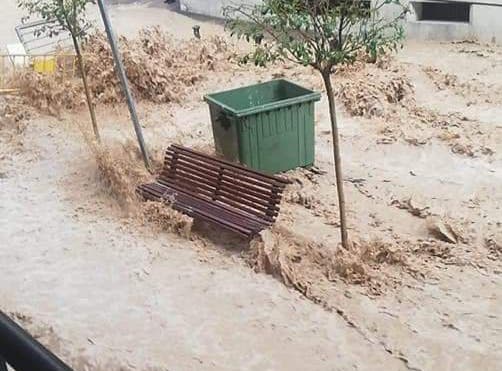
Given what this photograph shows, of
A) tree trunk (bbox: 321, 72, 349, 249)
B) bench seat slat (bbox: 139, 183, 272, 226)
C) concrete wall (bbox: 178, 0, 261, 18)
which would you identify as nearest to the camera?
tree trunk (bbox: 321, 72, 349, 249)

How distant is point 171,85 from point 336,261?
510cm

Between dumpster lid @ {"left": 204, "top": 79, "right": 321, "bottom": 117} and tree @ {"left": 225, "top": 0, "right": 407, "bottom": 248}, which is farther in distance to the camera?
dumpster lid @ {"left": 204, "top": 79, "right": 321, "bottom": 117}

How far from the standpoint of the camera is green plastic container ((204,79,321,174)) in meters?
6.57

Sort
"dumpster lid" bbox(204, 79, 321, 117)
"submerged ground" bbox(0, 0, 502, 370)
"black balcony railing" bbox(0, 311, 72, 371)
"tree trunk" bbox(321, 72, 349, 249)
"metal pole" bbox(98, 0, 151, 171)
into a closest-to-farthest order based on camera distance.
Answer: "black balcony railing" bbox(0, 311, 72, 371)
"submerged ground" bbox(0, 0, 502, 370)
"tree trunk" bbox(321, 72, 349, 249)
"metal pole" bbox(98, 0, 151, 171)
"dumpster lid" bbox(204, 79, 321, 117)

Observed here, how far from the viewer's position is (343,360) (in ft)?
13.6

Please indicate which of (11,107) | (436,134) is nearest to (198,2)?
(11,107)

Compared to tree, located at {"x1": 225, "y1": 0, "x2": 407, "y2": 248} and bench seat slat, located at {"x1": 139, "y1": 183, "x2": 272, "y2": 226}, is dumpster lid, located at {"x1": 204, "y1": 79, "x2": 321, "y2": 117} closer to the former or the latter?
bench seat slat, located at {"x1": 139, "y1": 183, "x2": 272, "y2": 226}

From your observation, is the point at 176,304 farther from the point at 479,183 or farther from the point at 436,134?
the point at 436,134

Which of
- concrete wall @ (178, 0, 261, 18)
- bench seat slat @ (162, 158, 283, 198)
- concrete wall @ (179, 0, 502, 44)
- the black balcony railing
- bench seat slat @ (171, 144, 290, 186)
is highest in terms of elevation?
the black balcony railing

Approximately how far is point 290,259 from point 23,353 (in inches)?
175

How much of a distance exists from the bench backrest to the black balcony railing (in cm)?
→ 468

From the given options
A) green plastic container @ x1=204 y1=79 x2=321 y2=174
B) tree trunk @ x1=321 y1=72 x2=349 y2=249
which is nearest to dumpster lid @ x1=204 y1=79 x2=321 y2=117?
green plastic container @ x1=204 y1=79 x2=321 y2=174

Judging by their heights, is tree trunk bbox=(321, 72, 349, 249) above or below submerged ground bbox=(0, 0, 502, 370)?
above

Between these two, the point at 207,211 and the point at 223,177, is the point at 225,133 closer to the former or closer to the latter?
the point at 223,177
